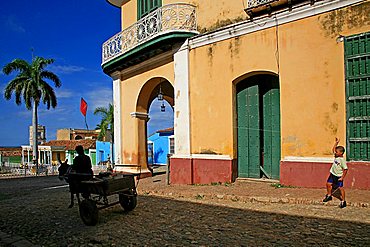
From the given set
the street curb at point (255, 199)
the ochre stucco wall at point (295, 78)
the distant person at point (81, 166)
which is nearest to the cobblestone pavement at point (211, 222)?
the street curb at point (255, 199)

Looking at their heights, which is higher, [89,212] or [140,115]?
[140,115]

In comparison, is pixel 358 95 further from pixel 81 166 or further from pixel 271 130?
pixel 81 166

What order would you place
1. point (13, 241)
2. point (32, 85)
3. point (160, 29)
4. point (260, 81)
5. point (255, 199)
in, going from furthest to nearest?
point (32, 85), point (160, 29), point (260, 81), point (255, 199), point (13, 241)

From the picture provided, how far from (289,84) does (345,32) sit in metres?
1.73

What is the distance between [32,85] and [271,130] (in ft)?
74.2

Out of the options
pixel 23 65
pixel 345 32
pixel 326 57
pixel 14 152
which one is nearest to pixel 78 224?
pixel 326 57

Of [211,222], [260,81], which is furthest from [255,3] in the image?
[211,222]

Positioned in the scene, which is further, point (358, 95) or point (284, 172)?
point (284, 172)

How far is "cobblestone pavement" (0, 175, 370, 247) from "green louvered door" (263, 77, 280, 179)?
→ 1.15m

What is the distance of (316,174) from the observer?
7703 millimetres

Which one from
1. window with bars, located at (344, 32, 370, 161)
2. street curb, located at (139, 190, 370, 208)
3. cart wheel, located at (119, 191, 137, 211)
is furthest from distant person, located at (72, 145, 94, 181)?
window with bars, located at (344, 32, 370, 161)

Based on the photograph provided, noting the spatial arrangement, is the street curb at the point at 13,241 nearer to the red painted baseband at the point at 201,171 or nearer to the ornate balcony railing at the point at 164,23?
the red painted baseband at the point at 201,171

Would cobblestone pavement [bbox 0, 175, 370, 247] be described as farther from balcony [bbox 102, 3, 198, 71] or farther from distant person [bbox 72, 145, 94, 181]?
balcony [bbox 102, 3, 198, 71]

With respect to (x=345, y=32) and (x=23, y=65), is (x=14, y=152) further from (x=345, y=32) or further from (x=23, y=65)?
(x=345, y=32)
